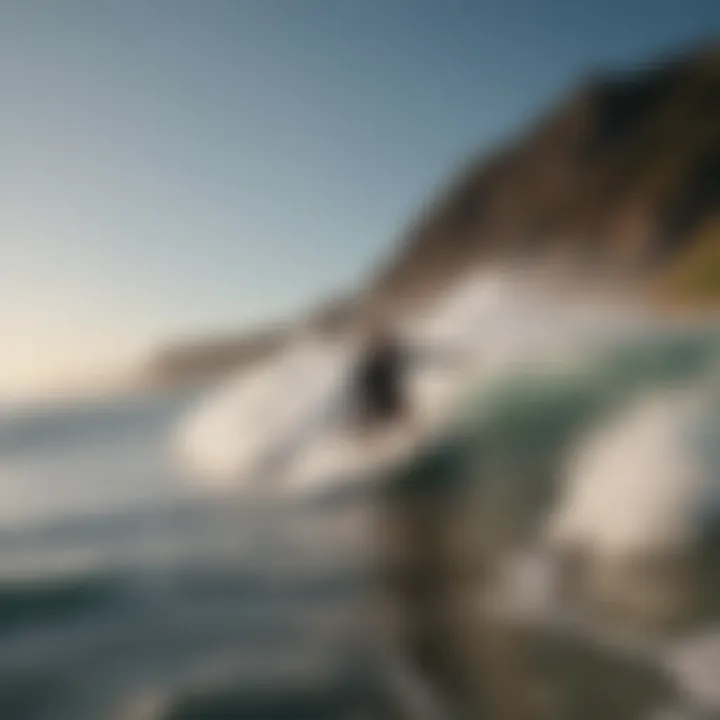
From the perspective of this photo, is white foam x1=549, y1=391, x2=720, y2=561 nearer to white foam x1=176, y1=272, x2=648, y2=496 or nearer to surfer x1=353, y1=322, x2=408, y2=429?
white foam x1=176, y1=272, x2=648, y2=496

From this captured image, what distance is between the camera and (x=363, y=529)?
175 cm

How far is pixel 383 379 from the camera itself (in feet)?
5.96

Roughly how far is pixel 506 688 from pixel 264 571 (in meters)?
0.56

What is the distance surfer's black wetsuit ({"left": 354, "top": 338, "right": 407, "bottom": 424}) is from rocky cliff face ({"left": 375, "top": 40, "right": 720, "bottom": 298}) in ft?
0.46

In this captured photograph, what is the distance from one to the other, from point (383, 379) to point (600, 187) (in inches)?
23.9

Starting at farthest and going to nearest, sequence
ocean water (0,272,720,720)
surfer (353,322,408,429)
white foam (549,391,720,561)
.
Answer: surfer (353,322,408,429) < white foam (549,391,720,561) < ocean water (0,272,720,720)

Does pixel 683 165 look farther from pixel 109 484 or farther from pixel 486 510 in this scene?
pixel 109 484

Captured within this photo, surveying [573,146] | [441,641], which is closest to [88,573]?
[441,641]

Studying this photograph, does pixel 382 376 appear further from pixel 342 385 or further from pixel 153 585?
pixel 153 585

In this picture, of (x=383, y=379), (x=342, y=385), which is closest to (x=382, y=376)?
(x=383, y=379)

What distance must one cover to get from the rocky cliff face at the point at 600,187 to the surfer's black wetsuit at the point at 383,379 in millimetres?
141

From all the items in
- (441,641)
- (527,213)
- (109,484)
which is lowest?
(441,641)

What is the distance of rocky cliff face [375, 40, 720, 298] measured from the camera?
169 cm

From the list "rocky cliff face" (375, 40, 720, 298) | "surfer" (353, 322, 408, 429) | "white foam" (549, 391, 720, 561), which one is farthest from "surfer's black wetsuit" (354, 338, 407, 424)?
"white foam" (549, 391, 720, 561)
